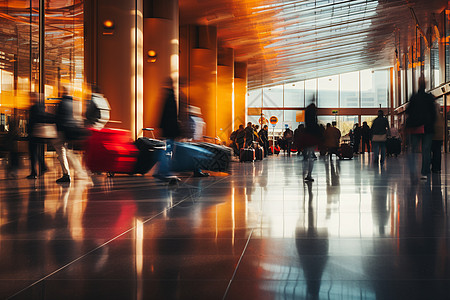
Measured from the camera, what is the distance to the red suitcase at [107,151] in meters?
7.32

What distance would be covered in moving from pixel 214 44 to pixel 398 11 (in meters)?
9.94

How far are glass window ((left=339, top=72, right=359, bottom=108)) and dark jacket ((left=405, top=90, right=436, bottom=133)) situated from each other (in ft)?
128

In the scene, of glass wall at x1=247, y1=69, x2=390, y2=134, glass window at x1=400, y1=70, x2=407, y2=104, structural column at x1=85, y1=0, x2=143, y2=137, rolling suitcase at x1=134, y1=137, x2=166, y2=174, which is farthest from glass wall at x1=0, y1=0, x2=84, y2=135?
glass wall at x1=247, y1=69, x2=390, y2=134

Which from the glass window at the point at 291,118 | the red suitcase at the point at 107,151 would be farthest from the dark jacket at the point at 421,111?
the glass window at the point at 291,118

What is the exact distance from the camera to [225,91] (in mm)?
29172

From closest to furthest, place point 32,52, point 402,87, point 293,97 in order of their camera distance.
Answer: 1. point 32,52
2. point 402,87
3. point 293,97

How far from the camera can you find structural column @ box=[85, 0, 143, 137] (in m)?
12.1

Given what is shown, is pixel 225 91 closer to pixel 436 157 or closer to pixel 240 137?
pixel 240 137

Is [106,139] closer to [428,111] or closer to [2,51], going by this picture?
[428,111]

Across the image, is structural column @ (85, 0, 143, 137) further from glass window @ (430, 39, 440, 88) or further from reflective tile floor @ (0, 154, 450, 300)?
glass window @ (430, 39, 440, 88)

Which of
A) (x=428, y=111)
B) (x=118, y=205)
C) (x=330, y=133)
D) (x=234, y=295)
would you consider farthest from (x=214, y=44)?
(x=234, y=295)

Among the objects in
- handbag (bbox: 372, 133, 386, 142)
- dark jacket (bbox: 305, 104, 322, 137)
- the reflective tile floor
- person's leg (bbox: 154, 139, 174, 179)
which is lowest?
the reflective tile floor

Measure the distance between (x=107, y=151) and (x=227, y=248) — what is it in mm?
4273

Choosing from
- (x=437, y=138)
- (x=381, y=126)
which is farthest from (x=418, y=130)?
(x=381, y=126)
